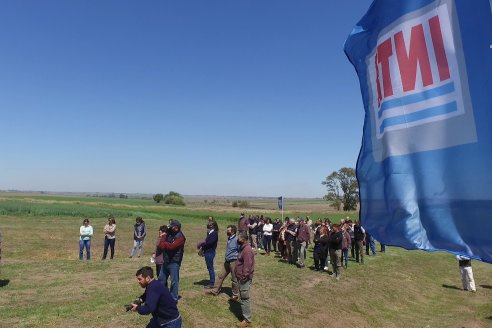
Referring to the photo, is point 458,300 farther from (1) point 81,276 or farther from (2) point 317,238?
(1) point 81,276

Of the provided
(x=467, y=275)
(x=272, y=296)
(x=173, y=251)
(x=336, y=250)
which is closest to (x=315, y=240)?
(x=336, y=250)

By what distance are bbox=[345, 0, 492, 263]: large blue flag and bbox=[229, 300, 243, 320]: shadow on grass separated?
8.67 metres

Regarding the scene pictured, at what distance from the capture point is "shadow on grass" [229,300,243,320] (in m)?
11.4

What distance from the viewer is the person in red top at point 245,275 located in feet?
34.7

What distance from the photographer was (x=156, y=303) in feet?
21.5

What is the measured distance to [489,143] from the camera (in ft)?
8.38

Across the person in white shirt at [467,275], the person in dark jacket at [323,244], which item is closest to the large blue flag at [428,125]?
the person in dark jacket at [323,244]

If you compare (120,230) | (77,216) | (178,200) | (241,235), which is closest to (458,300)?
(241,235)

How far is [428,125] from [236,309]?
394 inches

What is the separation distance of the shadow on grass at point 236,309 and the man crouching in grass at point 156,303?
4.96m

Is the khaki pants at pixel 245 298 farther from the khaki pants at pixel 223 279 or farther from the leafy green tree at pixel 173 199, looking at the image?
the leafy green tree at pixel 173 199

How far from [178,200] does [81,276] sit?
121920mm

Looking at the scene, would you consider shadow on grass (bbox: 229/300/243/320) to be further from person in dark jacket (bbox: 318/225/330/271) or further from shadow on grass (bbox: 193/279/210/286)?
person in dark jacket (bbox: 318/225/330/271)

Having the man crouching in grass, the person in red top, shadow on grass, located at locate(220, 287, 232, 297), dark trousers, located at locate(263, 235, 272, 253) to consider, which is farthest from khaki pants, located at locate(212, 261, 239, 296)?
dark trousers, located at locate(263, 235, 272, 253)
